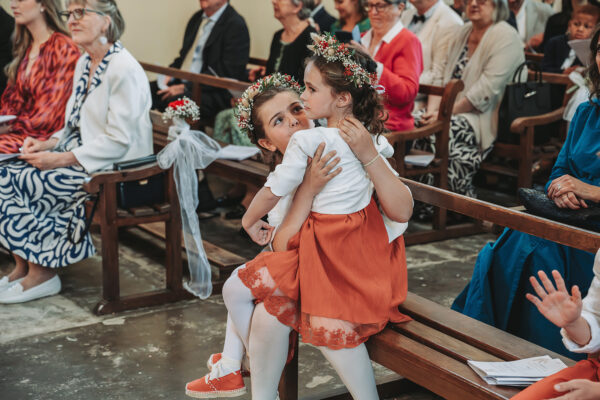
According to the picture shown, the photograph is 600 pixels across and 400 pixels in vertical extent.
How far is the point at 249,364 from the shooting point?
2.71m

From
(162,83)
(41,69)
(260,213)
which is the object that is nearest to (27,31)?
(41,69)

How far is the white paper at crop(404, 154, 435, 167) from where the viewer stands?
493 centimetres

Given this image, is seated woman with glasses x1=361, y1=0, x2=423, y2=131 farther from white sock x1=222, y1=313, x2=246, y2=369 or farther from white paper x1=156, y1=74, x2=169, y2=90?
white sock x1=222, y1=313, x2=246, y2=369

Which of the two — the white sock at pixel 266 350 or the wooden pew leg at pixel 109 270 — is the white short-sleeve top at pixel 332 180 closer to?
the white sock at pixel 266 350

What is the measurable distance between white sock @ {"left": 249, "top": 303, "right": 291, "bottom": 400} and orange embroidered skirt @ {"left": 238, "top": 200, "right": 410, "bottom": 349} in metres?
0.03

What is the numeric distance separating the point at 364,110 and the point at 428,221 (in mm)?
2936

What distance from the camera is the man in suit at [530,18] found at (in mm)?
7837

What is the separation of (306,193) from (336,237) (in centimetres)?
16

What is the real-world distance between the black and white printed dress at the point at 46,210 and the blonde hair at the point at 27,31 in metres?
0.64

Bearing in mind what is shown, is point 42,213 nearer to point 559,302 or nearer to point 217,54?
point 217,54

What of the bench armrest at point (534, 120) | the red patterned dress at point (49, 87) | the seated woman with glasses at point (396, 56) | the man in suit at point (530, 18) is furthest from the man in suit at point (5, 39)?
the man in suit at point (530, 18)

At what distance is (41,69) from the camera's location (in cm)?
460

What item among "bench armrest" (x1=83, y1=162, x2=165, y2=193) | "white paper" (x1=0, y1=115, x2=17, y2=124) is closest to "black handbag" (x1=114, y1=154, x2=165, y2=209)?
"bench armrest" (x1=83, y1=162, x2=165, y2=193)

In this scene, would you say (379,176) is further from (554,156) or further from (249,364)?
(554,156)
